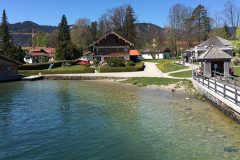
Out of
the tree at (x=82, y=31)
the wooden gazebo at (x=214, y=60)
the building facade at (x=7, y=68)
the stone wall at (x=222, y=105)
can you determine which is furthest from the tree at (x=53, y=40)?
the stone wall at (x=222, y=105)

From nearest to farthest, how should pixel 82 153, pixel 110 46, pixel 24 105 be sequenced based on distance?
pixel 82 153 < pixel 24 105 < pixel 110 46

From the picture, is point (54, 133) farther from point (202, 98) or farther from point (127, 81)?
point (127, 81)

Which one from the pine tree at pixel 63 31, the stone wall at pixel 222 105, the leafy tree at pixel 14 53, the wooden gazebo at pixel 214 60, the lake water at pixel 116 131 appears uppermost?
the pine tree at pixel 63 31

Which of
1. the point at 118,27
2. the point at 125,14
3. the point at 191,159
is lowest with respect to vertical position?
the point at 191,159

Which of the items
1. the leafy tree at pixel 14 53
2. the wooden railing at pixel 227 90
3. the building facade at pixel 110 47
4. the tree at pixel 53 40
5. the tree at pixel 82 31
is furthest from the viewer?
the tree at pixel 53 40

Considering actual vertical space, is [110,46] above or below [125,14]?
below

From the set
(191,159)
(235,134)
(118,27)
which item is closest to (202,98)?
(235,134)

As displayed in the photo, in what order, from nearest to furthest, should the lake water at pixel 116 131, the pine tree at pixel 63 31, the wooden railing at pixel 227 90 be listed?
the lake water at pixel 116 131 < the wooden railing at pixel 227 90 < the pine tree at pixel 63 31

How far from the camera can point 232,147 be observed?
10.2m

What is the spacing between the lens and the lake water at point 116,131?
9883 mm

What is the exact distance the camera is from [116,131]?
12656 mm

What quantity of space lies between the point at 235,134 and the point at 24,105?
17.2 m

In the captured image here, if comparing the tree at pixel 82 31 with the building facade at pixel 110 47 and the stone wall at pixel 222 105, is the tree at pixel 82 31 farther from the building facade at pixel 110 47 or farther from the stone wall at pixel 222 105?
the stone wall at pixel 222 105

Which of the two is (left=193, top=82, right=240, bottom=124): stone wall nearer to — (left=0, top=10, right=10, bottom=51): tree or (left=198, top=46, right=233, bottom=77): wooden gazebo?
(left=198, top=46, right=233, bottom=77): wooden gazebo
